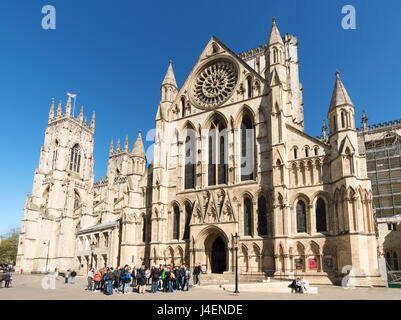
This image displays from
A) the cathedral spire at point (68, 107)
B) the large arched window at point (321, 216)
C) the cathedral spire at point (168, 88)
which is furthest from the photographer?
the cathedral spire at point (68, 107)

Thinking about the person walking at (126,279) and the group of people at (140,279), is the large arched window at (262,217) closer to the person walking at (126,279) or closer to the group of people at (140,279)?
the group of people at (140,279)

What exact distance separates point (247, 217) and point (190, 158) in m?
9.03

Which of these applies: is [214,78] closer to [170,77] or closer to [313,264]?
[170,77]

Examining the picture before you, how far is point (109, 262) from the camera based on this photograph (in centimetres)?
3600

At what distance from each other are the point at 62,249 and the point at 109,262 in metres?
28.1

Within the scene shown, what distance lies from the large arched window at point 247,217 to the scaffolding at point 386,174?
19418 millimetres

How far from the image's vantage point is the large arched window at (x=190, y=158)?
34.1 meters

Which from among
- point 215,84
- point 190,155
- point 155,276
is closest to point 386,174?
point 215,84

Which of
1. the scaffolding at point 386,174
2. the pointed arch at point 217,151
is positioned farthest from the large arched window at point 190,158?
the scaffolding at point 386,174

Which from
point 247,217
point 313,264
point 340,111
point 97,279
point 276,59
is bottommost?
point 97,279

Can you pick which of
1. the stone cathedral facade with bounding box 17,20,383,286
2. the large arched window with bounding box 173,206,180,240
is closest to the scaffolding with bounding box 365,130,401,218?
the stone cathedral facade with bounding box 17,20,383,286

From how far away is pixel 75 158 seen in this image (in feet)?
249
